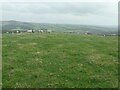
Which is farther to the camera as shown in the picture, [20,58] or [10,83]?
[20,58]

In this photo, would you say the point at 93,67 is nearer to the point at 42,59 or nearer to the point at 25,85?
the point at 42,59

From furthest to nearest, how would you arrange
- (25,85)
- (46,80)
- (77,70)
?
(77,70) → (46,80) → (25,85)

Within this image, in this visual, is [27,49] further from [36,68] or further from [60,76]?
[60,76]

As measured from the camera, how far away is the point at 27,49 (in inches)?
1528

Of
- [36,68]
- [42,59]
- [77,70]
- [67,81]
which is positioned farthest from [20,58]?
[67,81]

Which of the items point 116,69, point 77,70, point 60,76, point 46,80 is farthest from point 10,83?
point 116,69

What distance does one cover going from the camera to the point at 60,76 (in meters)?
24.8

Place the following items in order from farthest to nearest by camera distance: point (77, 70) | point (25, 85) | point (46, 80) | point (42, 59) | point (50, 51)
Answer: point (50, 51), point (42, 59), point (77, 70), point (46, 80), point (25, 85)

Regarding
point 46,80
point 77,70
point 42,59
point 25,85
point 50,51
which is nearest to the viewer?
point 25,85

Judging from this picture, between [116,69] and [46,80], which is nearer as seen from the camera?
[46,80]

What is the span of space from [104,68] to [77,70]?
10.6 feet

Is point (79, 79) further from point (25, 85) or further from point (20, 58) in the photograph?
point (20, 58)

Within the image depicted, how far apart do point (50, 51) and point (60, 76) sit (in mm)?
12354

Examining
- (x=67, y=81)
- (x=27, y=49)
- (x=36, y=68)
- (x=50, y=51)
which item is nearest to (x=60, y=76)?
(x=67, y=81)
